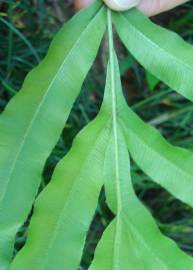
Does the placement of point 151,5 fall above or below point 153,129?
above

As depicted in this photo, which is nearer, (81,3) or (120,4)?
(120,4)

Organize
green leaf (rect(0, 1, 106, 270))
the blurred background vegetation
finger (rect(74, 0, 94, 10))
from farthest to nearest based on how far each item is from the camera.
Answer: the blurred background vegetation
finger (rect(74, 0, 94, 10))
green leaf (rect(0, 1, 106, 270))

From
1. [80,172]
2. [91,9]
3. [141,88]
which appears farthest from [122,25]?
[141,88]

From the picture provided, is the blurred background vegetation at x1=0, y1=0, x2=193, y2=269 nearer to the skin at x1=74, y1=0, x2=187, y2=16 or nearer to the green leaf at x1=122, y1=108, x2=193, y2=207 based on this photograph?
the skin at x1=74, y1=0, x2=187, y2=16

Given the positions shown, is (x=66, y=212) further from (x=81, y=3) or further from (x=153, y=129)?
(x=81, y=3)

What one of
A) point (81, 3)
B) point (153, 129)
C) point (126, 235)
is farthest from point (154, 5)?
point (126, 235)

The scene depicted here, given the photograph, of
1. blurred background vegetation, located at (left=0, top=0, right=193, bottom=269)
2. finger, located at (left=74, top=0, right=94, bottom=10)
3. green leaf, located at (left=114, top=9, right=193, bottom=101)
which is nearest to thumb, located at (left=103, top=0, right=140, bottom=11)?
green leaf, located at (left=114, top=9, right=193, bottom=101)
